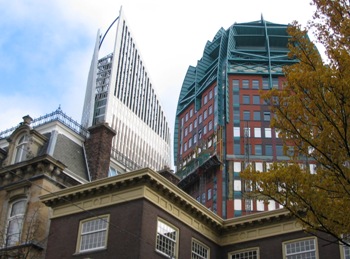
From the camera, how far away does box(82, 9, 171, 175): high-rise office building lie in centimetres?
14350

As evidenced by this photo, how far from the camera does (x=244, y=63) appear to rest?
10744cm

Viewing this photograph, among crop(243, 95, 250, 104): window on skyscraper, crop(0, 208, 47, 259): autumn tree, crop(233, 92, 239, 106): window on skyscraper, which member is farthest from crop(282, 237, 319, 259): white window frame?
crop(243, 95, 250, 104): window on skyscraper

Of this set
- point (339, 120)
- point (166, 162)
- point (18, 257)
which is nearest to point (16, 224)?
point (18, 257)

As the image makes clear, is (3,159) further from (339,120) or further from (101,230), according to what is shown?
(339,120)


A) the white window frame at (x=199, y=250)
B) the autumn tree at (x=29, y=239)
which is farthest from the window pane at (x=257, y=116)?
the autumn tree at (x=29, y=239)

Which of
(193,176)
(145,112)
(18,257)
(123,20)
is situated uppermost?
(123,20)

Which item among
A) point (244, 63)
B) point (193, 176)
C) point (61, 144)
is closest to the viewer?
point (61, 144)

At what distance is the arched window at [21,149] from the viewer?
33.3 metres

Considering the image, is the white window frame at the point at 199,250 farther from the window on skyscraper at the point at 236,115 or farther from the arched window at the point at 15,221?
the window on skyscraper at the point at 236,115

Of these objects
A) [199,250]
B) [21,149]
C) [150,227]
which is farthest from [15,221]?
[199,250]

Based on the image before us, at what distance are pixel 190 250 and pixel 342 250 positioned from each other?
778 centimetres

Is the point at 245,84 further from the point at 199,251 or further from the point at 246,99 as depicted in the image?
the point at 199,251

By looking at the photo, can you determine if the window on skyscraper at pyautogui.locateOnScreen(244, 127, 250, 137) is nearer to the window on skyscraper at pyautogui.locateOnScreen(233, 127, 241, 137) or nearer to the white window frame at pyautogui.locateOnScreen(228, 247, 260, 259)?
the window on skyscraper at pyautogui.locateOnScreen(233, 127, 241, 137)

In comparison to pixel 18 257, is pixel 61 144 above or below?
above
